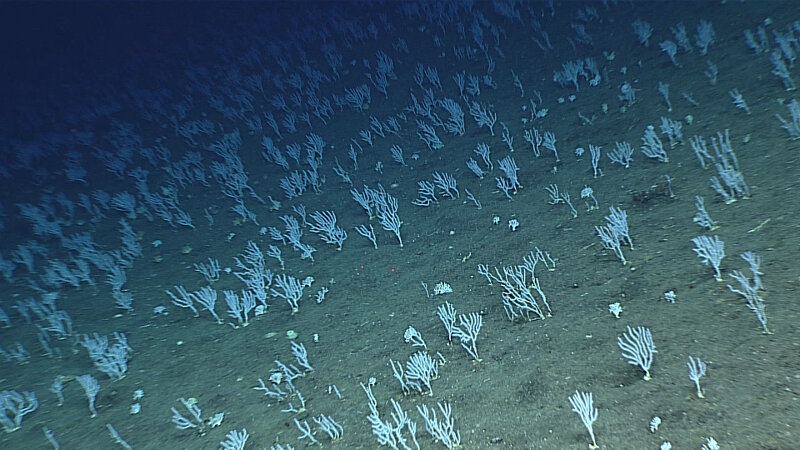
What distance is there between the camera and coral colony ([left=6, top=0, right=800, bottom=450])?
11.7 ft

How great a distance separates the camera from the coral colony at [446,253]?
358 centimetres

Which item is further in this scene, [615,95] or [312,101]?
[312,101]

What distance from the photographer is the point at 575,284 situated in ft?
15.1

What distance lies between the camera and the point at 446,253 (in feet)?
19.5

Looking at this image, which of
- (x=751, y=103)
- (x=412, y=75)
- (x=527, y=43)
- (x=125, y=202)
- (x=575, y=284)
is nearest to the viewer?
(x=575, y=284)

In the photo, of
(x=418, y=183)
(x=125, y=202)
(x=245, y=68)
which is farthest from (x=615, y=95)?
(x=245, y=68)

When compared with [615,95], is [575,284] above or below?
below

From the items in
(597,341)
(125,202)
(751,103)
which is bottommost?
(597,341)

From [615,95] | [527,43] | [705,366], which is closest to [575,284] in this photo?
[705,366]

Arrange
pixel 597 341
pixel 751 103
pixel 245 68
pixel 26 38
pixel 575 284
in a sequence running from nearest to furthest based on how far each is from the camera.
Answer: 1. pixel 597 341
2. pixel 575 284
3. pixel 751 103
4. pixel 245 68
5. pixel 26 38

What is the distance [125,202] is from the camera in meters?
9.02

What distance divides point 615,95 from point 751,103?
6.98 feet

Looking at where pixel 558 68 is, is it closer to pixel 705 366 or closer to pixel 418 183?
pixel 418 183

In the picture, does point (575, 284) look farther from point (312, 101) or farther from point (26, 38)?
point (26, 38)
